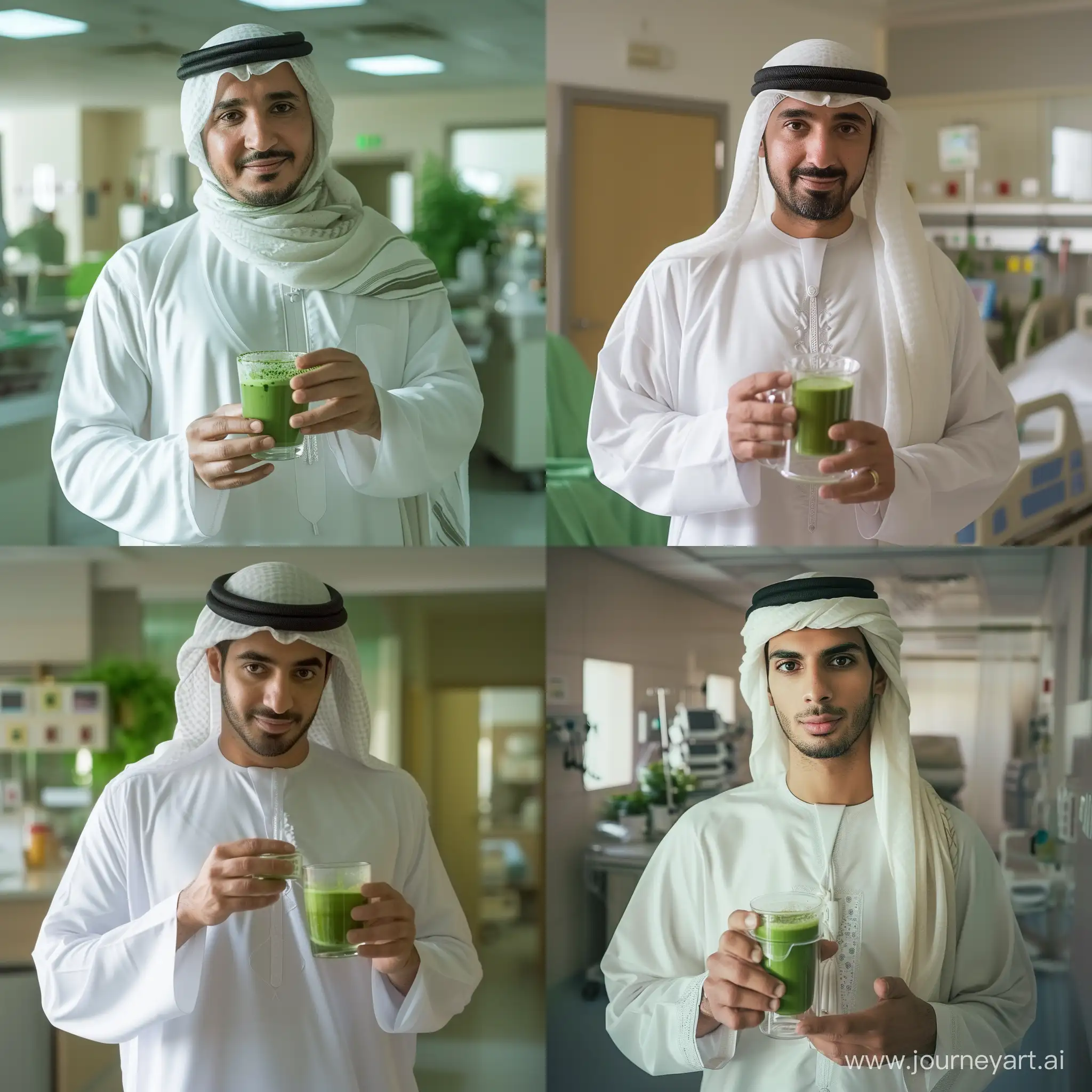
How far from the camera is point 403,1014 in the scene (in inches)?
93.1

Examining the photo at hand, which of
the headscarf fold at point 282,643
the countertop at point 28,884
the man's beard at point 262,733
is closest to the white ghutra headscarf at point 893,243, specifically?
the headscarf fold at point 282,643

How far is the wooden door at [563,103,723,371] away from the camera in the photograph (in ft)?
7.59

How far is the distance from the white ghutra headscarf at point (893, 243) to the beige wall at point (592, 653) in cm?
50

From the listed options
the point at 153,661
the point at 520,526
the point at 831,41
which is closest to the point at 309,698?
the point at 153,661

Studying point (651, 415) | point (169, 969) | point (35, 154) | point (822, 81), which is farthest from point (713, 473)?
point (35, 154)

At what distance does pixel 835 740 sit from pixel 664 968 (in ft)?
1.65

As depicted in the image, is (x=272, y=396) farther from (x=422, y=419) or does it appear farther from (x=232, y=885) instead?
(x=232, y=885)

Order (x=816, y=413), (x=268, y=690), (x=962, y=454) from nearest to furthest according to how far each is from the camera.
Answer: (x=816, y=413) < (x=962, y=454) < (x=268, y=690)

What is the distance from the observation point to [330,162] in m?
2.38

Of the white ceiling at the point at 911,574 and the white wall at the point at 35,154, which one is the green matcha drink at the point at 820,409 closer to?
the white ceiling at the point at 911,574

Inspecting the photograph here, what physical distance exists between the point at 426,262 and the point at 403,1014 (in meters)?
1.27

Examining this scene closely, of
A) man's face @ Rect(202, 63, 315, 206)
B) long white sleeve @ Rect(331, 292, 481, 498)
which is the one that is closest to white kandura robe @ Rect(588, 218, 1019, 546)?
long white sleeve @ Rect(331, 292, 481, 498)

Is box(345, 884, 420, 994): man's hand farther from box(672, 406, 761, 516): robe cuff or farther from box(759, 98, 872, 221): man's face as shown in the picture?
box(759, 98, 872, 221): man's face

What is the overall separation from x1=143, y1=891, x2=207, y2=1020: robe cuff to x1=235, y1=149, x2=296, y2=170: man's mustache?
1.17 m
